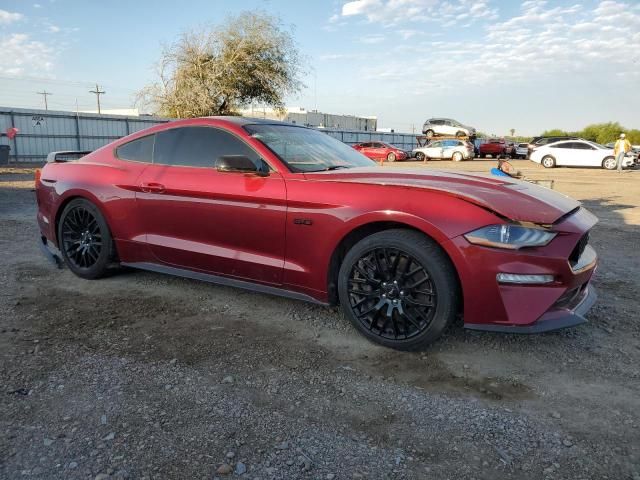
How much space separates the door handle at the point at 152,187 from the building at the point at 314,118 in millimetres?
30706

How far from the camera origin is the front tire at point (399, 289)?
3.06m

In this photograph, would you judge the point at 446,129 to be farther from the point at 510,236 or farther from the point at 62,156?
the point at 510,236

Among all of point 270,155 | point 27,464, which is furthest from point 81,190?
point 27,464

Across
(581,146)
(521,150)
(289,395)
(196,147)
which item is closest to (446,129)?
(521,150)

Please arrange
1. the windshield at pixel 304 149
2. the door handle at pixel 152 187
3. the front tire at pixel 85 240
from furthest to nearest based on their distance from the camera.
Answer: the front tire at pixel 85 240 < the door handle at pixel 152 187 < the windshield at pixel 304 149

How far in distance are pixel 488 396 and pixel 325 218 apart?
1484mm

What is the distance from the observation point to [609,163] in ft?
84.3

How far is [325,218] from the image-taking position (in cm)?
342

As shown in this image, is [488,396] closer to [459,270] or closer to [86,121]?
[459,270]

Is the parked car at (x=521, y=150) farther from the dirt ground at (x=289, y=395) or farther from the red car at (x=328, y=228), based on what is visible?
the red car at (x=328, y=228)

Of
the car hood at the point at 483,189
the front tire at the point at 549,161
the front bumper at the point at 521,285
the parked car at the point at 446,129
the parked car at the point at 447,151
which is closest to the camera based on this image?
the front bumper at the point at 521,285

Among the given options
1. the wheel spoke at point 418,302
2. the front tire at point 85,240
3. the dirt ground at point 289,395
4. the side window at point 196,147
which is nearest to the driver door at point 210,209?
the side window at point 196,147

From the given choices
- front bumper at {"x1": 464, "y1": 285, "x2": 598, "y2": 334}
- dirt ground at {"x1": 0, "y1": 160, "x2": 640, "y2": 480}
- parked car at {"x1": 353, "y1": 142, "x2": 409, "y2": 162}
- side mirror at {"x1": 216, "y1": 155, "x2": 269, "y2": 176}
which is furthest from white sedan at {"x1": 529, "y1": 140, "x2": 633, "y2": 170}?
side mirror at {"x1": 216, "y1": 155, "x2": 269, "y2": 176}

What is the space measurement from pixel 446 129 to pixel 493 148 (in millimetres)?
4121
